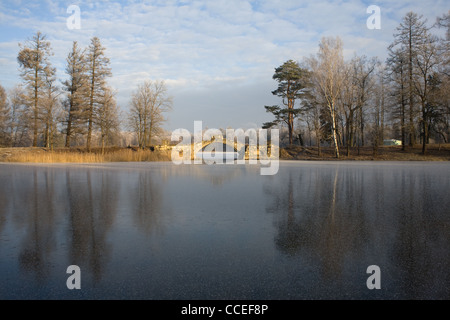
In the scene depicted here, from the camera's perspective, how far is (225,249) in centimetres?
355

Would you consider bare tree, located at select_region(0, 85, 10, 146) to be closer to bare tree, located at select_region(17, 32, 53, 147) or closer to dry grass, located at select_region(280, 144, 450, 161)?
bare tree, located at select_region(17, 32, 53, 147)

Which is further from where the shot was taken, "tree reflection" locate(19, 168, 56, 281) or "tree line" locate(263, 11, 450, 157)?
"tree line" locate(263, 11, 450, 157)

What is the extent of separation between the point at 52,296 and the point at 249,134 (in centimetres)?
4404

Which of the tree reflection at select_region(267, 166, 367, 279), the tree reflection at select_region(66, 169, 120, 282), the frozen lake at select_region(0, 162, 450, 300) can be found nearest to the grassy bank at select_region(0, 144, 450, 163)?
the tree reflection at select_region(66, 169, 120, 282)

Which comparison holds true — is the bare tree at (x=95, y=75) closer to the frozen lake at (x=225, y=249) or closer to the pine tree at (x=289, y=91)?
the pine tree at (x=289, y=91)

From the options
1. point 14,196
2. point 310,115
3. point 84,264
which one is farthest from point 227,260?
point 310,115

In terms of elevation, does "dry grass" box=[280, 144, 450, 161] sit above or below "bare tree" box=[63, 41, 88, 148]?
below

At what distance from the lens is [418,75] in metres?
30.4

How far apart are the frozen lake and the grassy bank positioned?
21336 mm

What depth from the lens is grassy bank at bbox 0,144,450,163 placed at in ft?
85.6

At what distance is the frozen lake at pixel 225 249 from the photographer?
257 centimetres

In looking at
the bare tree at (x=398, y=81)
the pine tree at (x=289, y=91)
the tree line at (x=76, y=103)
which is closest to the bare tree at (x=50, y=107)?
the tree line at (x=76, y=103)

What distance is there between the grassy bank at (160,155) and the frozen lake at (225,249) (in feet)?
70.0
